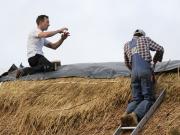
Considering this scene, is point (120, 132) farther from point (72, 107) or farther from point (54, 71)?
point (54, 71)

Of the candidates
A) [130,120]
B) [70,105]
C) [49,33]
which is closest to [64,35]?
[49,33]

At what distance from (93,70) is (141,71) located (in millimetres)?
1719

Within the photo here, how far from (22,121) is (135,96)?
1935 mm

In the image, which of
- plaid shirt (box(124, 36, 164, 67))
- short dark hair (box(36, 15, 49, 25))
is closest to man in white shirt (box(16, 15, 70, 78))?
short dark hair (box(36, 15, 49, 25))

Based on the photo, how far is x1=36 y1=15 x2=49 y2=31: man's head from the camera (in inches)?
395

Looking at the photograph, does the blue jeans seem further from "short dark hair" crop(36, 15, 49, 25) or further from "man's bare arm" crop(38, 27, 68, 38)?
"short dark hair" crop(36, 15, 49, 25)

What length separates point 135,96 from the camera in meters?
8.18

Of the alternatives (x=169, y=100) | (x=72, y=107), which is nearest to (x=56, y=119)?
(x=72, y=107)

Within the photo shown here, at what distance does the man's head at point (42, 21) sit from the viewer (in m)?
10.0

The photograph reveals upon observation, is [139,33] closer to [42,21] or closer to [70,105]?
[70,105]

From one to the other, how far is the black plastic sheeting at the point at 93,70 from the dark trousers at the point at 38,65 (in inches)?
5.3

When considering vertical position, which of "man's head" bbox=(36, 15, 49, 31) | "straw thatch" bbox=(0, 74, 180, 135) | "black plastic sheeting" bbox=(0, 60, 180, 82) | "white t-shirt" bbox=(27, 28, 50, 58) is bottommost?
"straw thatch" bbox=(0, 74, 180, 135)

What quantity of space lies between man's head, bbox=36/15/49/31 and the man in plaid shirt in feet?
7.05

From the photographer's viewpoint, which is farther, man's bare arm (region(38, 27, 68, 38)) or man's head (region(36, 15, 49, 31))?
man's head (region(36, 15, 49, 31))
